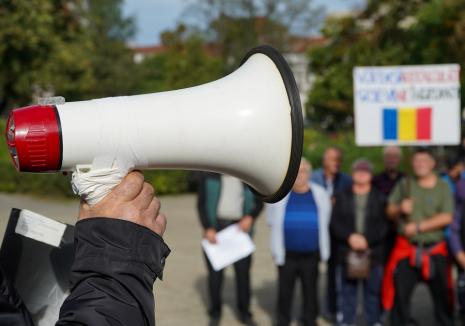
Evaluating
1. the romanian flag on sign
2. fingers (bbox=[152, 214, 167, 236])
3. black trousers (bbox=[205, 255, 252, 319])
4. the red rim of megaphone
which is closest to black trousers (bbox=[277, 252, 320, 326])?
black trousers (bbox=[205, 255, 252, 319])

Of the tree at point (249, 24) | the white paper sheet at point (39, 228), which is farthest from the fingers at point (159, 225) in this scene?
the tree at point (249, 24)

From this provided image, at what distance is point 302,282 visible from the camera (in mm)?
6223

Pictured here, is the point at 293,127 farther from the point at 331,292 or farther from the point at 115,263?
the point at 331,292

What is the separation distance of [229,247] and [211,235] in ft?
0.67

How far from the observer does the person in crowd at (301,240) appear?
6043 mm

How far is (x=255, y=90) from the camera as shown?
5.31 feet

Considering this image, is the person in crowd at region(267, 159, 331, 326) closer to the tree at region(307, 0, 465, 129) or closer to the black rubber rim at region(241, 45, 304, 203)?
the black rubber rim at region(241, 45, 304, 203)

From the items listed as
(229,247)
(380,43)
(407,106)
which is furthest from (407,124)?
(380,43)

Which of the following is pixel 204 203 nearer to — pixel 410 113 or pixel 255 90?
pixel 410 113

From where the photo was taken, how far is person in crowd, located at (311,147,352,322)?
6.81 m

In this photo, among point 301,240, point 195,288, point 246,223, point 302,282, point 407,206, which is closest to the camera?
point 407,206

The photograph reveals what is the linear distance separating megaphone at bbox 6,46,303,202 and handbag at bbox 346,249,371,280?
476 centimetres

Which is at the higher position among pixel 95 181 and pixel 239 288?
pixel 95 181

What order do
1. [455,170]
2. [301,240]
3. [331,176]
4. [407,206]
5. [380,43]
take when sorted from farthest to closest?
[380,43] < [455,170] < [331,176] < [301,240] < [407,206]
